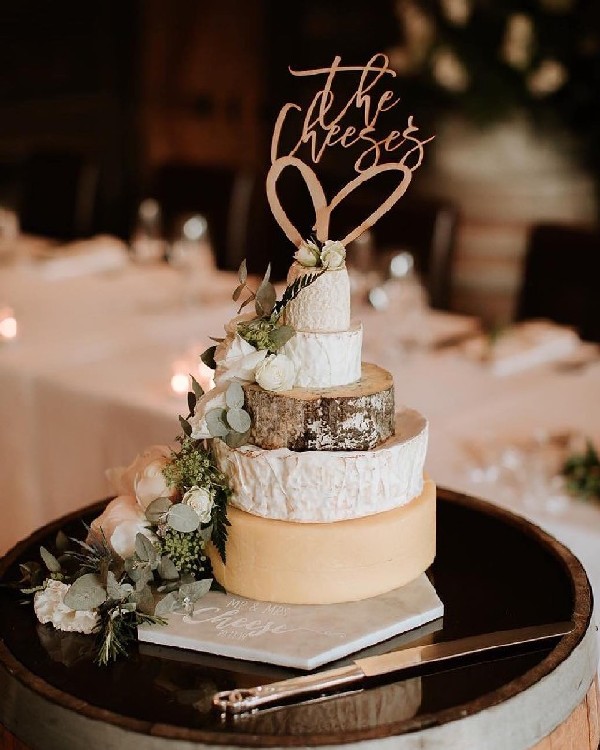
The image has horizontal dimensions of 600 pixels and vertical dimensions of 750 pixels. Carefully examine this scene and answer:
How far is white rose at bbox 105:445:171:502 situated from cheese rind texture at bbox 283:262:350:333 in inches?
10.8

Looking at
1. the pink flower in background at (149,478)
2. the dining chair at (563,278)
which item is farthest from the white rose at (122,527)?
the dining chair at (563,278)

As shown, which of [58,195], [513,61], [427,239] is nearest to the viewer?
[427,239]

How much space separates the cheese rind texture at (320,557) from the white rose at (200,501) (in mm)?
37

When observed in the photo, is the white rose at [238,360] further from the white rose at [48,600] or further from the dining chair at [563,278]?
the dining chair at [563,278]

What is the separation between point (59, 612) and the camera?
1362mm

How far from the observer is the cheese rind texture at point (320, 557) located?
4.47 ft

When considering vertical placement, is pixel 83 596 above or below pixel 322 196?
below

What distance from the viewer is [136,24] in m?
7.11

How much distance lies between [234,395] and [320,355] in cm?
12

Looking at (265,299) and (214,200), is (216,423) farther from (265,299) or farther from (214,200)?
(214,200)

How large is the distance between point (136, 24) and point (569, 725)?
658cm

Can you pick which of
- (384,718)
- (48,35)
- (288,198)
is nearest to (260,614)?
(384,718)

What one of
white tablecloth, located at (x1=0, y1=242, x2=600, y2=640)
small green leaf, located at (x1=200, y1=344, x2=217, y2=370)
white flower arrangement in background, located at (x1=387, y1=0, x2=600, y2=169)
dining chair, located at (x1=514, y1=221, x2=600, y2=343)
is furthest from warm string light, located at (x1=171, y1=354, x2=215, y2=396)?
white flower arrangement in background, located at (x1=387, y1=0, x2=600, y2=169)

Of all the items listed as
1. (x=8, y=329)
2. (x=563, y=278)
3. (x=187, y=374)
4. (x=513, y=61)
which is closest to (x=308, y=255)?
(x=187, y=374)
